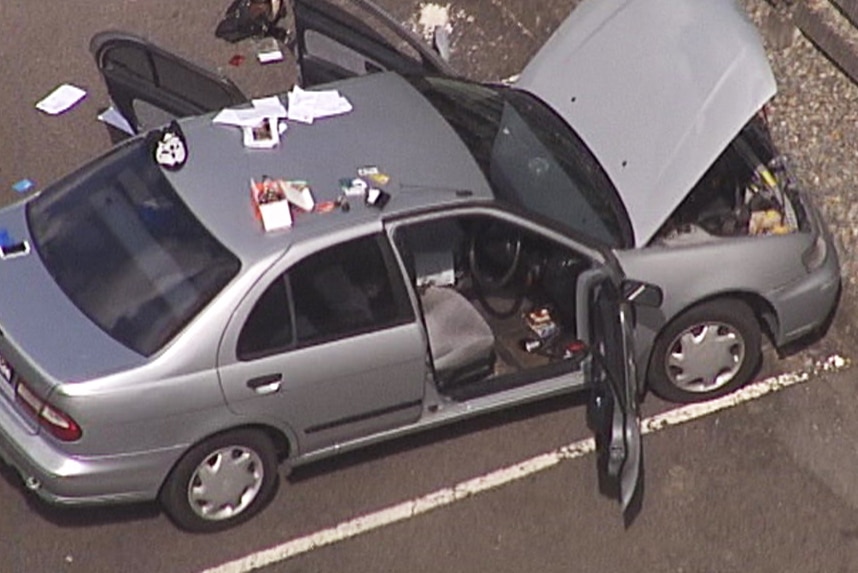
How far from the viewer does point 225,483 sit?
769 centimetres

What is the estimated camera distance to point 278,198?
7406 mm

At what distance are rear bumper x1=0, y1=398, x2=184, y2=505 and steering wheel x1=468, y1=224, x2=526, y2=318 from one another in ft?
6.33

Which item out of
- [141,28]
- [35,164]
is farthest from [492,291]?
[141,28]

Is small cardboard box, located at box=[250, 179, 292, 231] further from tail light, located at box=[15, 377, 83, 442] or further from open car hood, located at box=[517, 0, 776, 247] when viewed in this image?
open car hood, located at box=[517, 0, 776, 247]

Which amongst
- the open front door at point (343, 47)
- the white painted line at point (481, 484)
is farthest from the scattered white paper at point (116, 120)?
the white painted line at point (481, 484)

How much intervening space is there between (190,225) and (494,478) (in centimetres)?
208

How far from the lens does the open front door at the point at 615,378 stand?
765 centimetres

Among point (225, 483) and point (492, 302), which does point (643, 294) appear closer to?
point (492, 302)

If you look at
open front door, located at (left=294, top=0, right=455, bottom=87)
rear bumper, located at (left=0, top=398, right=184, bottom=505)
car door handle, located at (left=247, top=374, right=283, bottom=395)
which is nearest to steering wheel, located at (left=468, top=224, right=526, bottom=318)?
open front door, located at (left=294, top=0, right=455, bottom=87)

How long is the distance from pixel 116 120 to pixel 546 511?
12.1ft

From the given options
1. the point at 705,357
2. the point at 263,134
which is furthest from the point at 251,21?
the point at 705,357

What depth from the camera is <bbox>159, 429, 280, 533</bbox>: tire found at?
7527 millimetres

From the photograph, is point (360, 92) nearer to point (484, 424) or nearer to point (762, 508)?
point (484, 424)

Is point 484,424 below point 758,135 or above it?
below
